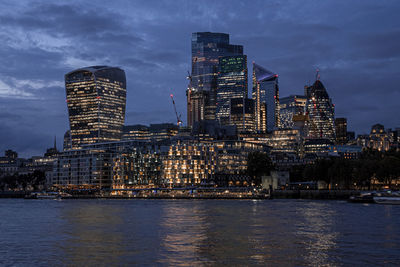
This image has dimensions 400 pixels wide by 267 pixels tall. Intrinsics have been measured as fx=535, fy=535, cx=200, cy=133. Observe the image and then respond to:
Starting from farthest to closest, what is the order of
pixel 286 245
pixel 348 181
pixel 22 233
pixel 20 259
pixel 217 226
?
pixel 348 181 → pixel 217 226 → pixel 22 233 → pixel 286 245 → pixel 20 259

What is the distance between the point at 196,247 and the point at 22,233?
27.9 metres

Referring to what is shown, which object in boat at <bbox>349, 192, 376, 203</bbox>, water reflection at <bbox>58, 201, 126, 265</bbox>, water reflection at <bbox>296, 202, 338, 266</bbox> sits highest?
boat at <bbox>349, 192, 376, 203</bbox>

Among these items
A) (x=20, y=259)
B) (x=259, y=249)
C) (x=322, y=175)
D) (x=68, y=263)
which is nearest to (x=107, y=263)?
(x=68, y=263)

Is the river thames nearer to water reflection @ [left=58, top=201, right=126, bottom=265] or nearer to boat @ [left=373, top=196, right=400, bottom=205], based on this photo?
water reflection @ [left=58, top=201, right=126, bottom=265]

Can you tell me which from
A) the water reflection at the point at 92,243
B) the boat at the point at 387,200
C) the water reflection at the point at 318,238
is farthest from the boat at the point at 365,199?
the water reflection at the point at 92,243

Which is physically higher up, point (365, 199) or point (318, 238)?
point (365, 199)

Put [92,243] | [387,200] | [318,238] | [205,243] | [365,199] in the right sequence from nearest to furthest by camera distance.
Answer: [205,243] < [92,243] < [318,238] < [387,200] < [365,199]

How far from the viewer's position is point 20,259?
4666 cm

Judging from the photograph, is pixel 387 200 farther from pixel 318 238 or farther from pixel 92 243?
pixel 92 243

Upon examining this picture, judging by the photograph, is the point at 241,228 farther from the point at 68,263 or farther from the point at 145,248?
the point at 68,263

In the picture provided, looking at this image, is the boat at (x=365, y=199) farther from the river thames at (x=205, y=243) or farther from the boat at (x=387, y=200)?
the river thames at (x=205, y=243)

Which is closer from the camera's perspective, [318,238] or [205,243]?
[205,243]

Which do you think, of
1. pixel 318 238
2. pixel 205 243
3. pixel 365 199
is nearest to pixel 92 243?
pixel 205 243

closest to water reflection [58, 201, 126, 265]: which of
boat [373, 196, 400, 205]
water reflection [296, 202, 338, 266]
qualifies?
water reflection [296, 202, 338, 266]
